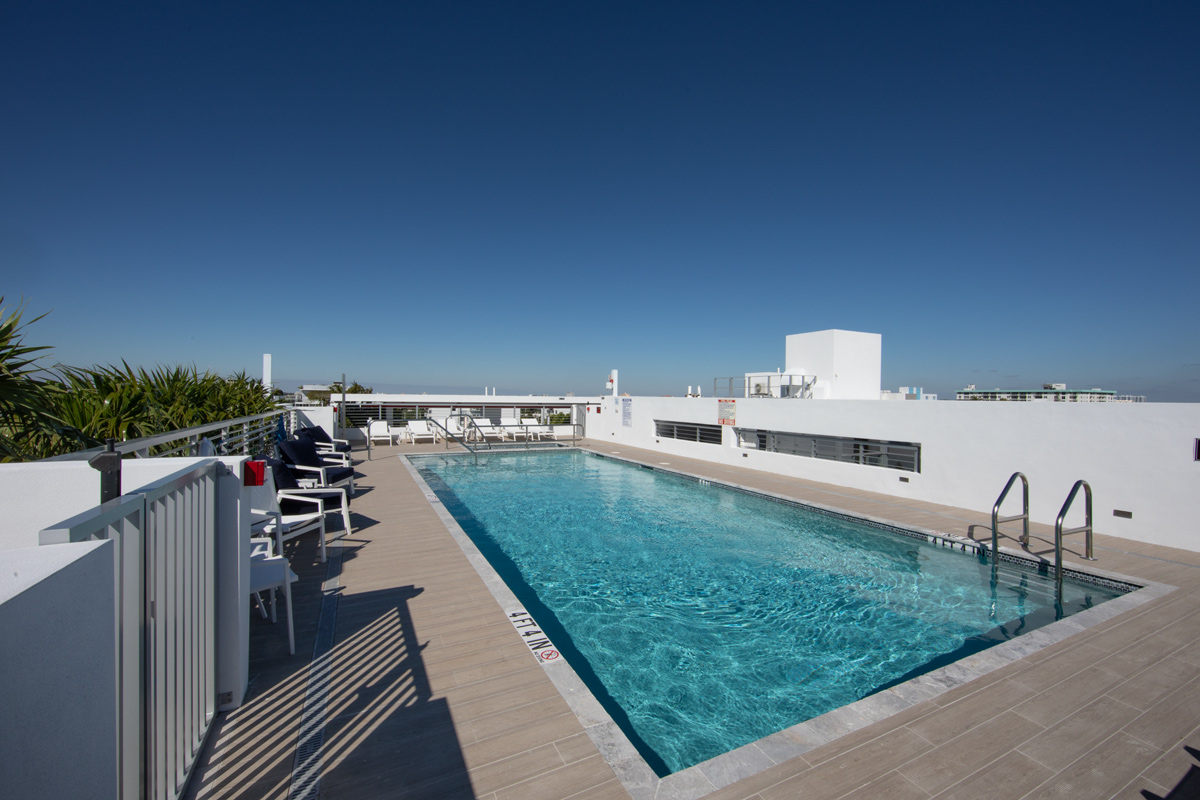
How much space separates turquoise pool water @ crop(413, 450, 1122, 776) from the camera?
351 cm

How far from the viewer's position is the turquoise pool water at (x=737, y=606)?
3.51 metres

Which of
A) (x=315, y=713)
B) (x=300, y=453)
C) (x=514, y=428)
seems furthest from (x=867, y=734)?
(x=514, y=428)

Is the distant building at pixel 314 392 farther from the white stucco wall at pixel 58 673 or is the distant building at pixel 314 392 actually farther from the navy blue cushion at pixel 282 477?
the white stucco wall at pixel 58 673

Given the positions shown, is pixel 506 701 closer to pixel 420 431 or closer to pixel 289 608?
pixel 289 608

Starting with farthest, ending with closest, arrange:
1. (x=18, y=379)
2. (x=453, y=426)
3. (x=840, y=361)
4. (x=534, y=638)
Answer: (x=453, y=426) → (x=840, y=361) → (x=534, y=638) → (x=18, y=379)

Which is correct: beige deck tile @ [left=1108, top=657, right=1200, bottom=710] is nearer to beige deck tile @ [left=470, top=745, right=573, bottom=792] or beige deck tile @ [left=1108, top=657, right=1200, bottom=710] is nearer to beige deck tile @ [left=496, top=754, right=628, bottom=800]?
beige deck tile @ [left=496, top=754, right=628, bottom=800]

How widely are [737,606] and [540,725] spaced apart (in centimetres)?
306

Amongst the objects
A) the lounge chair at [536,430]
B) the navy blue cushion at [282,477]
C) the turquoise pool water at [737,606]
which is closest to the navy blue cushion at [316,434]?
the navy blue cushion at [282,477]

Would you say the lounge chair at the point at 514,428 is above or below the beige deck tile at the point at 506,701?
above

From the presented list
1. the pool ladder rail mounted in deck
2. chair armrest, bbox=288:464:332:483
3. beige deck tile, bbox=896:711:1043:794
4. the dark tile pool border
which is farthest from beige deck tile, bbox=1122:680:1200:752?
chair armrest, bbox=288:464:332:483

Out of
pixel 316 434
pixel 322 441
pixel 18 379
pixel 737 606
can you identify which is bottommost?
pixel 737 606

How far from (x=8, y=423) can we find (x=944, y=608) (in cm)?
723

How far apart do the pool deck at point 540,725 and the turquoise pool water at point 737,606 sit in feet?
2.89

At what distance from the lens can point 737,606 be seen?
4.99 metres
